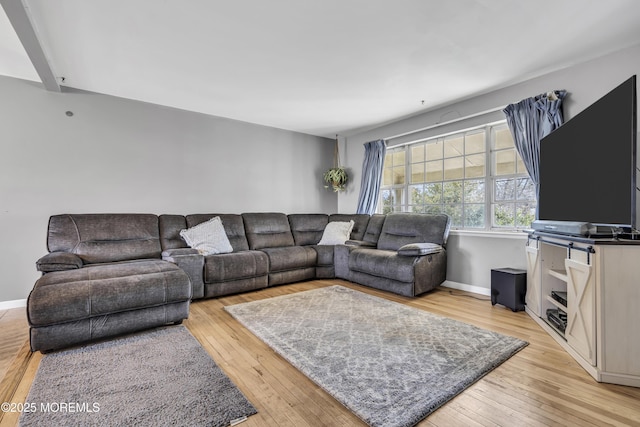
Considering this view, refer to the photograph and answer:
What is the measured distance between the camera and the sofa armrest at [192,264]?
→ 3066 mm

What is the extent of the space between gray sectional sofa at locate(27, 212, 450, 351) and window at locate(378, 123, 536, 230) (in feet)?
1.47

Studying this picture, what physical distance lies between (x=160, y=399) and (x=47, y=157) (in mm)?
3205

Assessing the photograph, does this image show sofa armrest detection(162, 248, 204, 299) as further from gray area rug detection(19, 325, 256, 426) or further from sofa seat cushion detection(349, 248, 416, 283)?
sofa seat cushion detection(349, 248, 416, 283)

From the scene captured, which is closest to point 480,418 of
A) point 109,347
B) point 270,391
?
point 270,391

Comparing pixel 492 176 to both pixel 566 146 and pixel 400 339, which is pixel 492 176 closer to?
pixel 566 146

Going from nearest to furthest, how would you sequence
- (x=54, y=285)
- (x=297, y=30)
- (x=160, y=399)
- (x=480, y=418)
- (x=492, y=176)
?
(x=480, y=418), (x=160, y=399), (x=54, y=285), (x=297, y=30), (x=492, y=176)

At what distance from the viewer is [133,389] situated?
5.19 feet

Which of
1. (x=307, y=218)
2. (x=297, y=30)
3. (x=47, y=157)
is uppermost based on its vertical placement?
(x=297, y=30)

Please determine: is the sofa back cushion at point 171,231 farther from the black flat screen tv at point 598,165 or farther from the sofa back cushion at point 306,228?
the black flat screen tv at point 598,165

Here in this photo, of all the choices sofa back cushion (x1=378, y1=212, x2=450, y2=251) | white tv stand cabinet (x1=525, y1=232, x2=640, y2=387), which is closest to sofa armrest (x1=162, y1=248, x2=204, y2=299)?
sofa back cushion (x1=378, y1=212, x2=450, y2=251)

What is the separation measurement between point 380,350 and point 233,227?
2.74 m

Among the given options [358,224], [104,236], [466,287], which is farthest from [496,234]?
[104,236]

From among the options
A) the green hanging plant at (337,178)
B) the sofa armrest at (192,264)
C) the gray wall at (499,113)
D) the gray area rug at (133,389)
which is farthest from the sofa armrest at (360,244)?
the gray area rug at (133,389)

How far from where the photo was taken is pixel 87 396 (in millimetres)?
1528
